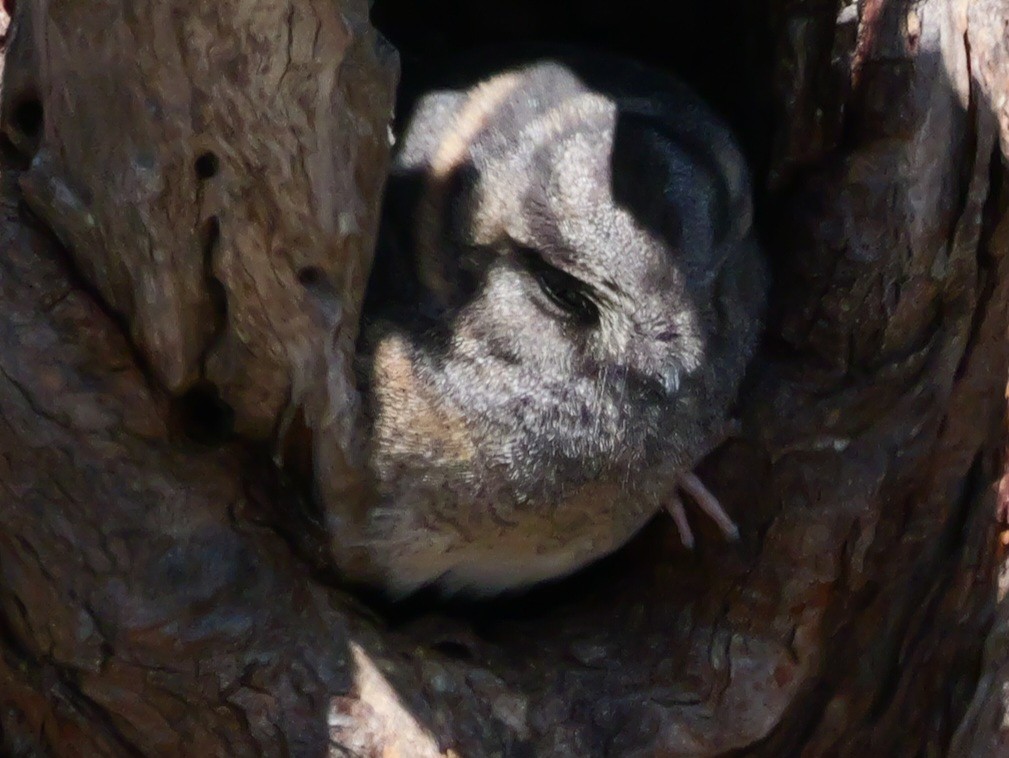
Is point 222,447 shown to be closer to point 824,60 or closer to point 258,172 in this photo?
point 258,172

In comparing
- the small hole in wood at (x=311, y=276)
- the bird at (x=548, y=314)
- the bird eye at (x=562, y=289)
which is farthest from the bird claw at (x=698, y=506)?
the small hole in wood at (x=311, y=276)

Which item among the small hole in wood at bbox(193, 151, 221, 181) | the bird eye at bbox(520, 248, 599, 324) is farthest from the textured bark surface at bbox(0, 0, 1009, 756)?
the bird eye at bbox(520, 248, 599, 324)

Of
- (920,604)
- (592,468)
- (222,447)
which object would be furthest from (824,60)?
(222,447)

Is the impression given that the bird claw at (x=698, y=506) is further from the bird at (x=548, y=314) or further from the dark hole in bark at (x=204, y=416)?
the dark hole in bark at (x=204, y=416)

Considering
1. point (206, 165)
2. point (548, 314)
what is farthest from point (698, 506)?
point (206, 165)

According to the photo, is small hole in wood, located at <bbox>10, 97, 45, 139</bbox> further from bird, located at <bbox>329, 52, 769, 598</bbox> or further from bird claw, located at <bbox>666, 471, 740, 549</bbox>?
bird claw, located at <bbox>666, 471, 740, 549</bbox>

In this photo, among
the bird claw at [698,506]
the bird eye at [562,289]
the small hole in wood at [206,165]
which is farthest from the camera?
the bird claw at [698,506]

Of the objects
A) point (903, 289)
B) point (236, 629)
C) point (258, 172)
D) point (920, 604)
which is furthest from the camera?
point (920, 604)
